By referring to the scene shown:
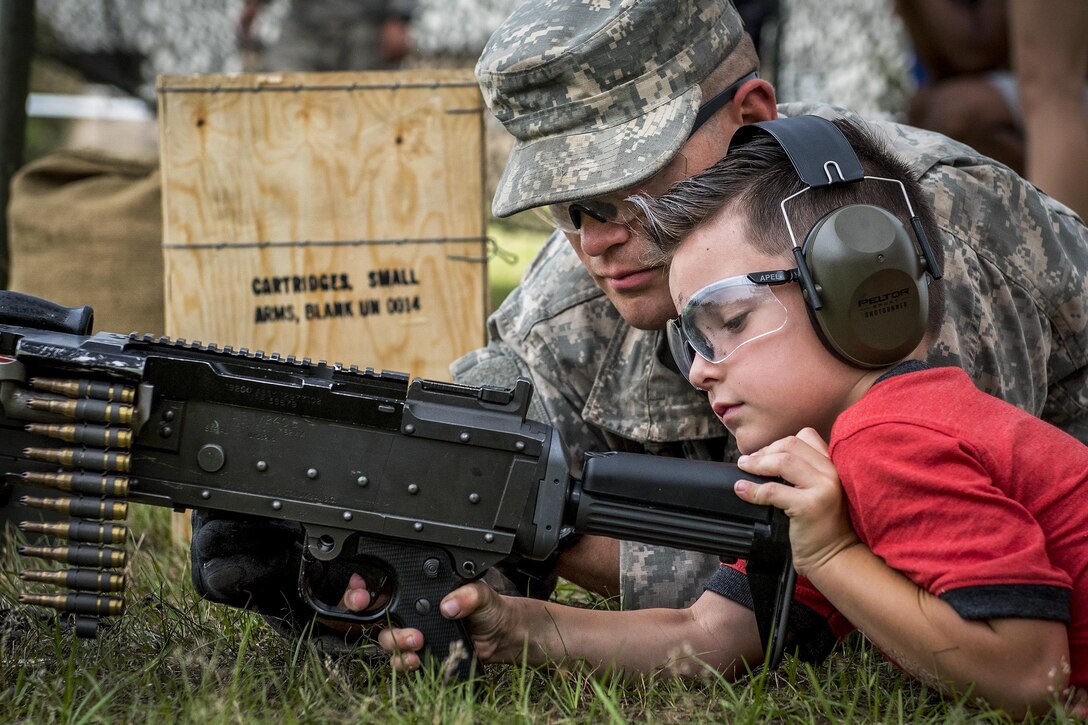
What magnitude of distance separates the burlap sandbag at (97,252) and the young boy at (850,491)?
9.47 ft

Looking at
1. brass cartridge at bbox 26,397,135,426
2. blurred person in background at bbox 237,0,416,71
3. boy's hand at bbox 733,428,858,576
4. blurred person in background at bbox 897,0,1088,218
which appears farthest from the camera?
blurred person in background at bbox 237,0,416,71

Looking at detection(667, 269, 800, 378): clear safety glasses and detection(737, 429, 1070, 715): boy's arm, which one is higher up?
detection(667, 269, 800, 378): clear safety glasses

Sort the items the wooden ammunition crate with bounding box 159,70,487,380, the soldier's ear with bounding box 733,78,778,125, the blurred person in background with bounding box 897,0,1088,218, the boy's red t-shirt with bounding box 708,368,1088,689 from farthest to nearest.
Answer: the blurred person in background with bounding box 897,0,1088,218 → the wooden ammunition crate with bounding box 159,70,487,380 → the soldier's ear with bounding box 733,78,778,125 → the boy's red t-shirt with bounding box 708,368,1088,689

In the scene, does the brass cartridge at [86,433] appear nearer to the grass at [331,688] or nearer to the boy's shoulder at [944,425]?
the grass at [331,688]

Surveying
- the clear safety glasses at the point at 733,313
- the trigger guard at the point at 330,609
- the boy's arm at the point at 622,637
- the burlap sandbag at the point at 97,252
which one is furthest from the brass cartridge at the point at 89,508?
the burlap sandbag at the point at 97,252

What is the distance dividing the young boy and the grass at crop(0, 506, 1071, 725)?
79 mm

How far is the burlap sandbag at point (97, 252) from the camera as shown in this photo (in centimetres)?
488

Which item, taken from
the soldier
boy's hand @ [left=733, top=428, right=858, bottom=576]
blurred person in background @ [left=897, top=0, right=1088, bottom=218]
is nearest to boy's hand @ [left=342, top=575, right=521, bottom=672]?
the soldier

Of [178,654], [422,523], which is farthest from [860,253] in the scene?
[178,654]

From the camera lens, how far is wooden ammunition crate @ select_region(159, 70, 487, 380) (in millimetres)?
4035

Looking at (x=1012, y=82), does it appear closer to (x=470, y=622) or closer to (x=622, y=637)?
(x=622, y=637)

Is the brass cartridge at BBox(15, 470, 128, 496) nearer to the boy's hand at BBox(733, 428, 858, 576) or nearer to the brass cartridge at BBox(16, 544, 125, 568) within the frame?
the brass cartridge at BBox(16, 544, 125, 568)

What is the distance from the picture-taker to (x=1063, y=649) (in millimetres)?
2012

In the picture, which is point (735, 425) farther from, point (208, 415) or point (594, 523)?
point (208, 415)
